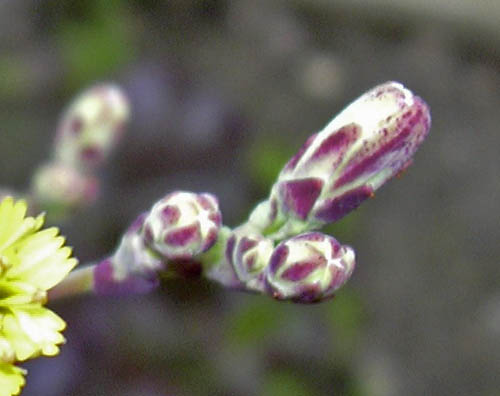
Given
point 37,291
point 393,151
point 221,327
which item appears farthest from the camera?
point 221,327

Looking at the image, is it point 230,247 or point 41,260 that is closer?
point 41,260

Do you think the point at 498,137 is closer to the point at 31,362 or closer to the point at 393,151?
the point at 31,362

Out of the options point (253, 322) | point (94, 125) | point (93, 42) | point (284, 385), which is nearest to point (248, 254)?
point (94, 125)

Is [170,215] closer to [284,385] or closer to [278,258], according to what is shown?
[278,258]

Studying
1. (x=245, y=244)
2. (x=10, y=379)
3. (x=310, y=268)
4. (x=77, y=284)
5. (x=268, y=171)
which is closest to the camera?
(x=10, y=379)

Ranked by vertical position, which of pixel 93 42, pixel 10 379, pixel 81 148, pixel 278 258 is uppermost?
pixel 93 42

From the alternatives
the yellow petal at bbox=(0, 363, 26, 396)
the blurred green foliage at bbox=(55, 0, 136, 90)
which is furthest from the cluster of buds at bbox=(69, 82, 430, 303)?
the blurred green foliage at bbox=(55, 0, 136, 90)

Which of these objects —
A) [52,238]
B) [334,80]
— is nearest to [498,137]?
[334,80]
